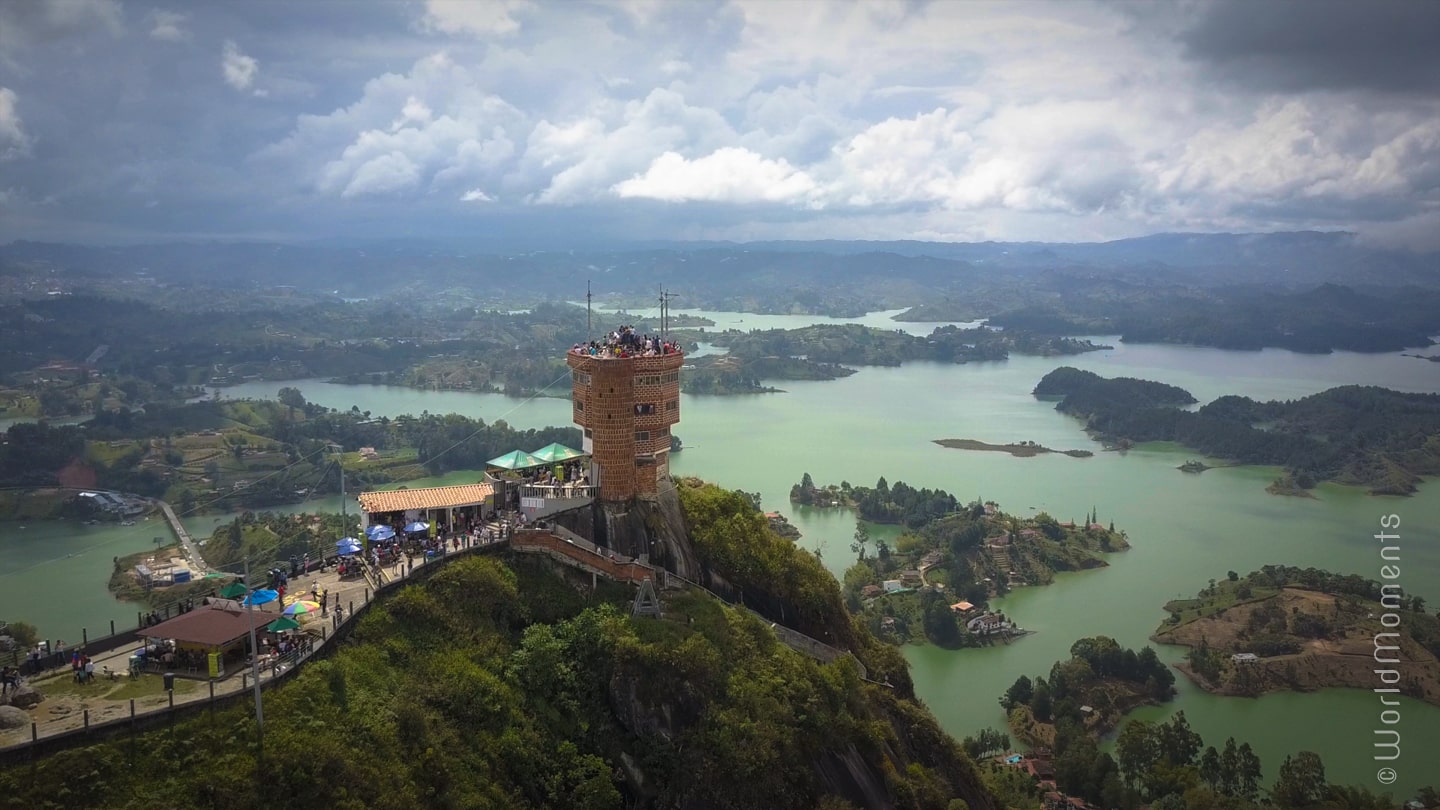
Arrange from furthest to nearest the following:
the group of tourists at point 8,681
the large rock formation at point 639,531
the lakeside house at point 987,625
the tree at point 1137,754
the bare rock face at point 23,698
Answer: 1. the lakeside house at point 987,625
2. the tree at point 1137,754
3. the large rock formation at point 639,531
4. the group of tourists at point 8,681
5. the bare rock face at point 23,698

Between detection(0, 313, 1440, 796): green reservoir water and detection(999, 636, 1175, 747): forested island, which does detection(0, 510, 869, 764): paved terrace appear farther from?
detection(0, 313, 1440, 796): green reservoir water

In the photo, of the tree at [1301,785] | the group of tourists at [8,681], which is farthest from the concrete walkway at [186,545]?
the tree at [1301,785]

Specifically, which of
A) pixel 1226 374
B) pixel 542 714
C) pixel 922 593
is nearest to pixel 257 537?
pixel 922 593

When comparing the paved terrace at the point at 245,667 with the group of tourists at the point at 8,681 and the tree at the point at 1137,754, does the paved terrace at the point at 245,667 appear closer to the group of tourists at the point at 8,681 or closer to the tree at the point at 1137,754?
the group of tourists at the point at 8,681

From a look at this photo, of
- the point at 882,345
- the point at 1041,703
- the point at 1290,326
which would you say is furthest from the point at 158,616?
the point at 1290,326

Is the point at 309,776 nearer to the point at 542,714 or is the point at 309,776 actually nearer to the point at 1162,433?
the point at 542,714
